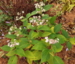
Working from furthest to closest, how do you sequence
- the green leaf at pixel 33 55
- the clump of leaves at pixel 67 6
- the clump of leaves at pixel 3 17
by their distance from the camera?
1. the clump of leaves at pixel 67 6
2. the clump of leaves at pixel 3 17
3. the green leaf at pixel 33 55

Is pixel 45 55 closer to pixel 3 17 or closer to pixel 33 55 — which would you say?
pixel 33 55

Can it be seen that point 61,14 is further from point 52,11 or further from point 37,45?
point 37,45

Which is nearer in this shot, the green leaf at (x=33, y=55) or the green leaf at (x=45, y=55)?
the green leaf at (x=45, y=55)

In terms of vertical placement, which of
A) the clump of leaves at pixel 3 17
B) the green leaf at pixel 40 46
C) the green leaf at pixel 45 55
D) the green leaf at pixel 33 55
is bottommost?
the green leaf at pixel 33 55

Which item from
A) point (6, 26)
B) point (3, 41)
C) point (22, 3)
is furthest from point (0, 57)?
point (22, 3)

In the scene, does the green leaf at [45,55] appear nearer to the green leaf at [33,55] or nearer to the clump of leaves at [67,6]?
the green leaf at [33,55]

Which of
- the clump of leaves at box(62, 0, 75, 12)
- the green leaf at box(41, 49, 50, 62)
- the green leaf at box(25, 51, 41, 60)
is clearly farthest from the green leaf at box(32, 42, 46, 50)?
the clump of leaves at box(62, 0, 75, 12)

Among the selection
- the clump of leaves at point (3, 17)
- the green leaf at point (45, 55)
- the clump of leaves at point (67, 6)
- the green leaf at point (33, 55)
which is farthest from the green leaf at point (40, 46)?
the clump of leaves at point (67, 6)

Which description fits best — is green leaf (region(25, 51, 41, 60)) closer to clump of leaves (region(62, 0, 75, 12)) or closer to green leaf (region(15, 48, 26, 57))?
green leaf (region(15, 48, 26, 57))

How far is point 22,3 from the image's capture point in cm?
297

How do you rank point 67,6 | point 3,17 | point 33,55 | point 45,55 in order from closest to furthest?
point 45,55
point 33,55
point 3,17
point 67,6

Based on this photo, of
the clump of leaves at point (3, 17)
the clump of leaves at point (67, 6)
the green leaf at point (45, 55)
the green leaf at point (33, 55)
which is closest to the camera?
the green leaf at point (45, 55)

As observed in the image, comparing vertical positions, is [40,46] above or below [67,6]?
above

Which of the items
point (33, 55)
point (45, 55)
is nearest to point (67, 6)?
point (33, 55)
